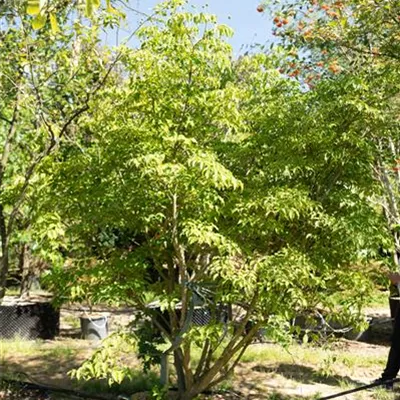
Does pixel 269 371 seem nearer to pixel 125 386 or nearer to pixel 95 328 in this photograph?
pixel 125 386

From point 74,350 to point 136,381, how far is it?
169 cm

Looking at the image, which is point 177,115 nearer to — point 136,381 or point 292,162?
point 292,162

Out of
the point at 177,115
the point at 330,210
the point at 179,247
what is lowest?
the point at 179,247

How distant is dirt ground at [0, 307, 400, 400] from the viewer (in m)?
5.48

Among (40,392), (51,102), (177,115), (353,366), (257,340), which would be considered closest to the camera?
(177,115)

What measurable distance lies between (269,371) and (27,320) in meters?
3.40

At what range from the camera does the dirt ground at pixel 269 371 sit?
5477mm

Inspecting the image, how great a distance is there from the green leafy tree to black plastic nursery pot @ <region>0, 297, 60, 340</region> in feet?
11.2

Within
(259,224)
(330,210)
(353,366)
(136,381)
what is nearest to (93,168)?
(259,224)

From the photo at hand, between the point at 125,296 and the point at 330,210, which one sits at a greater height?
the point at 330,210

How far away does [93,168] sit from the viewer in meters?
4.18

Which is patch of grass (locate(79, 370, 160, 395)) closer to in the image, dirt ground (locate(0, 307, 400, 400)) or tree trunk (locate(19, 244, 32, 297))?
dirt ground (locate(0, 307, 400, 400))

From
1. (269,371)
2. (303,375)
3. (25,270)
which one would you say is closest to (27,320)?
(25,270)

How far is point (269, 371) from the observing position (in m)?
6.22
